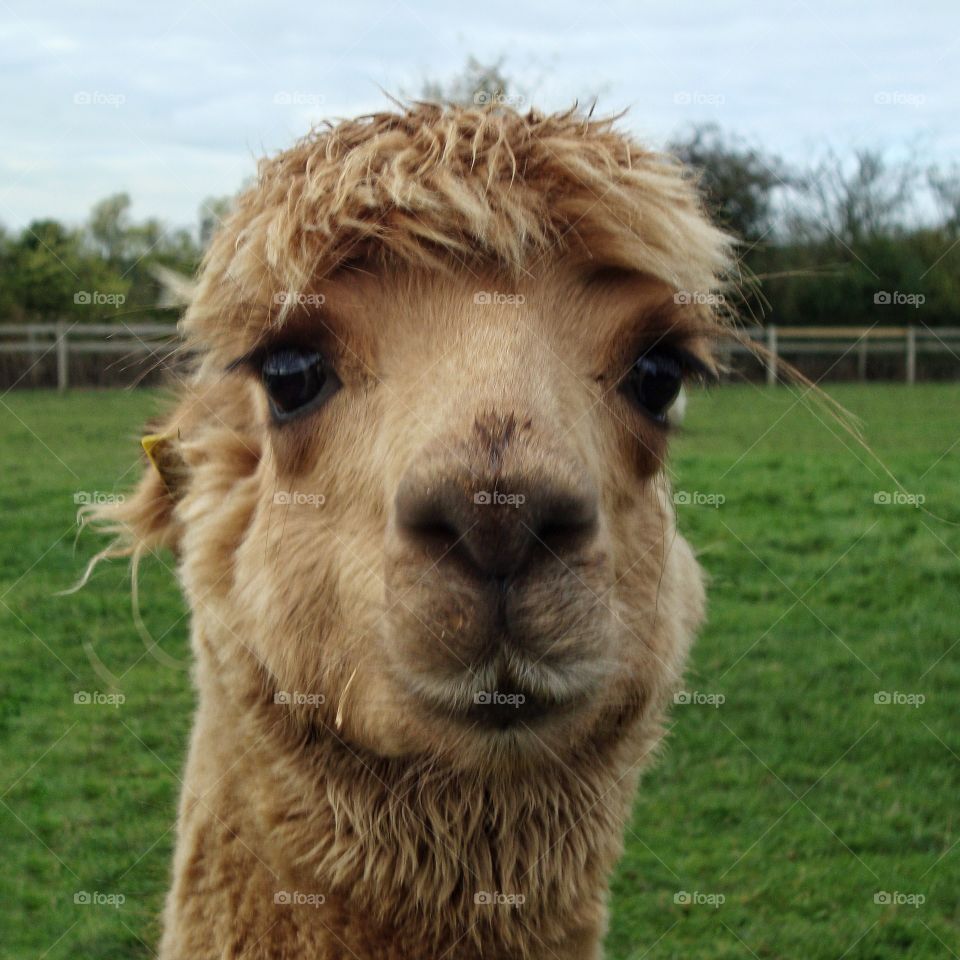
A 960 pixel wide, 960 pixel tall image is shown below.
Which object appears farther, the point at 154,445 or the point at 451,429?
the point at 154,445

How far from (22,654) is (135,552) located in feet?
14.8

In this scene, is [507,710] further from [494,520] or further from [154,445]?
[154,445]

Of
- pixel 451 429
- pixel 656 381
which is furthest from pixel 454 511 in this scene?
pixel 656 381

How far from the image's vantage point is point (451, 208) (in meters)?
2.46

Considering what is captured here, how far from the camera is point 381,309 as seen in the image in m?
2.47

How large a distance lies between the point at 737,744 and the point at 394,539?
4.58 m

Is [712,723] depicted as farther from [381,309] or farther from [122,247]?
[122,247]

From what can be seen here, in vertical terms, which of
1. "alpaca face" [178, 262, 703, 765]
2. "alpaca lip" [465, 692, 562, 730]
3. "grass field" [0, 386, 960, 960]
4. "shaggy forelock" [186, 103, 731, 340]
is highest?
"shaggy forelock" [186, 103, 731, 340]

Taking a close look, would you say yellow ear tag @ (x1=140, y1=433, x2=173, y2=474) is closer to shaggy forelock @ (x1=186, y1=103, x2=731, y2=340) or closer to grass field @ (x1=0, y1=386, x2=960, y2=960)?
shaggy forelock @ (x1=186, y1=103, x2=731, y2=340)

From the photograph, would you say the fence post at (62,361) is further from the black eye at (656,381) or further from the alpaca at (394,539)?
the black eye at (656,381)

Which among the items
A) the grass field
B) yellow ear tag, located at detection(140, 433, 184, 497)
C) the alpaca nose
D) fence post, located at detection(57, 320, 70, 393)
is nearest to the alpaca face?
the alpaca nose

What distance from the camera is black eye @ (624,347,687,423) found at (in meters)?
2.68

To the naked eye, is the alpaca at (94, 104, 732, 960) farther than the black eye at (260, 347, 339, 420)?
No

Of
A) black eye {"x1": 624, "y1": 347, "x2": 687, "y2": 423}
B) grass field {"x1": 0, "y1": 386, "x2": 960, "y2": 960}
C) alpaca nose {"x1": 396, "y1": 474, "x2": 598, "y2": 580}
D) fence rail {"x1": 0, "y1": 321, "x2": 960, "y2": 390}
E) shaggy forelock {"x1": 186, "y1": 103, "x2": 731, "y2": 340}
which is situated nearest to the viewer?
alpaca nose {"x1": 396, "y1": 474, "x2": 598, "y2": 580}
